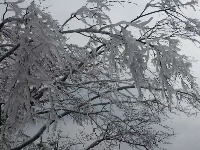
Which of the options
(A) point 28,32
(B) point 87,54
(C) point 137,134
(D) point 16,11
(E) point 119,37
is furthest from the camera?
(C) point 137,134

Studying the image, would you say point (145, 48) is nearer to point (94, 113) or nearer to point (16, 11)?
point (16, 11)

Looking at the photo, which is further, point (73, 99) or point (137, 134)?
point (137, 134)

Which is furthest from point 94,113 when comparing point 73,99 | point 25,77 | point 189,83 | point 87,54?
point 25,77

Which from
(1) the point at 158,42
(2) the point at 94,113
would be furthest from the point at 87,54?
(1) the point at 158,42

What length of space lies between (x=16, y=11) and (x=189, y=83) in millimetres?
2583

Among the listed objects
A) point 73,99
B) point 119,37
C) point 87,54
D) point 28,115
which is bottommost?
point 28,115

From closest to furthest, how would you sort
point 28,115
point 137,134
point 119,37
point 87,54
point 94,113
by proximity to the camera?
point 28,115 → point 119,37 → point 87,54 → point 94,113 → point 137,134

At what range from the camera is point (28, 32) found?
2992 millimetres

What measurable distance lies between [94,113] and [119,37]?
121 inches

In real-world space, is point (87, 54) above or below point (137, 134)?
above

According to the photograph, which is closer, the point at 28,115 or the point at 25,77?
the point at 25,77

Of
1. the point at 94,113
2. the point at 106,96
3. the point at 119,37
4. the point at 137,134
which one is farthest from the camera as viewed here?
the point at 137,134

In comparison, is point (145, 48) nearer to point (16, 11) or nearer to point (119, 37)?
point (119, 37)

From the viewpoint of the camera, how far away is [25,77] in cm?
311
